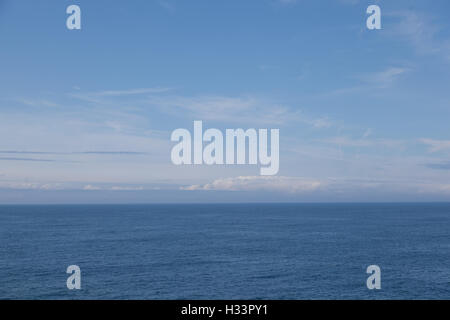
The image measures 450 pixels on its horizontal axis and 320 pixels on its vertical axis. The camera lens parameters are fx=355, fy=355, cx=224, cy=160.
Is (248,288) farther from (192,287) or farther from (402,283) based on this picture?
(402,283)

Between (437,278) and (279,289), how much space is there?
70.9 feet

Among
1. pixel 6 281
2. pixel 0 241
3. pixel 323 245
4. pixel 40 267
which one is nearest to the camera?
pixel 6 281

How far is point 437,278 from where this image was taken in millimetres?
45562

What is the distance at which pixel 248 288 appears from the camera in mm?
40969

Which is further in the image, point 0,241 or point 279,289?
point 0,241

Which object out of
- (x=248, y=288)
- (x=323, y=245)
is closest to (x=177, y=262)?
(x=248, y=288)

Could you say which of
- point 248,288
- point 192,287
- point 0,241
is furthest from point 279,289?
point 0,241
